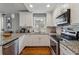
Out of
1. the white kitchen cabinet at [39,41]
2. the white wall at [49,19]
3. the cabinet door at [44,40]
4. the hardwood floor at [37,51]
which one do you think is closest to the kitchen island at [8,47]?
the hardwood floor at [37,51]

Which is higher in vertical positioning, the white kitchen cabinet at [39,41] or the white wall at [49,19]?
the white wall at [49,19]

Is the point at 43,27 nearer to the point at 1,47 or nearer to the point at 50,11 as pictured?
the point at 50,11

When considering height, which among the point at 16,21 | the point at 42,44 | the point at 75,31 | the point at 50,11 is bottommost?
the point at 42,44

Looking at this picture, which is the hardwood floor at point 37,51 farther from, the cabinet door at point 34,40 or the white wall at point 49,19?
the white wall at point 49,19

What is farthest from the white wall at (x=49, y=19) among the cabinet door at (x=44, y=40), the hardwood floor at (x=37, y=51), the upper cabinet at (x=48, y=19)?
the hardwood floor at (x=37, y=51)

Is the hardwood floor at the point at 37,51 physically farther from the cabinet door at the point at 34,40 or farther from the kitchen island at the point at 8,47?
the cabinet door at the point at 34,40

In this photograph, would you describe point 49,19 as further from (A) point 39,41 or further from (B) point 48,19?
(A) point 39,41

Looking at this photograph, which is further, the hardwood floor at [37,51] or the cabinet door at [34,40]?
the cabinet door at [34,40]

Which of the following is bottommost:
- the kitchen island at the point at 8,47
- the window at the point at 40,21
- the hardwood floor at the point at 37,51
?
the hardwood floor at the point at 37,51

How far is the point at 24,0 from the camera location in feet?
2.67

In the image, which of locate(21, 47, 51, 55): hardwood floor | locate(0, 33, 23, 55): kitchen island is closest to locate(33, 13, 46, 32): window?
locate(0, 33, 23, 55): kitchen island
